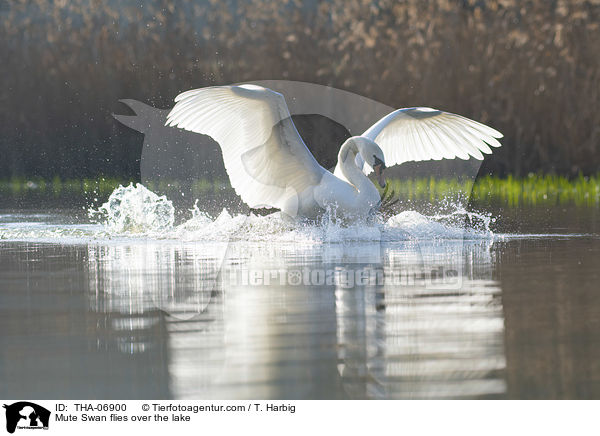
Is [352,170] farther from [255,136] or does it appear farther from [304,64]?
[304,64]

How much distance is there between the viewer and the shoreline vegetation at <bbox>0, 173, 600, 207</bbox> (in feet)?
47.4

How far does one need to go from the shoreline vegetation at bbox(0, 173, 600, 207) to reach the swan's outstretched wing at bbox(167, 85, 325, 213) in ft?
13.2

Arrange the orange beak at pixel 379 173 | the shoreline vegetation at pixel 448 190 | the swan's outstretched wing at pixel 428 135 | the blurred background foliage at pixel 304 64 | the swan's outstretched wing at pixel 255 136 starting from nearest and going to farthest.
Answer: the swan's outstretched wing at pixel 255 136, the orange beak at pixel 379 173, the swan's outstretched wing at pixel 428 135, the shoreline vegetation at pixel 448 190, the blurred background foliage at pixel 304 64

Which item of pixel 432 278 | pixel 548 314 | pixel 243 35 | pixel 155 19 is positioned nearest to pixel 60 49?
pixel 155 19

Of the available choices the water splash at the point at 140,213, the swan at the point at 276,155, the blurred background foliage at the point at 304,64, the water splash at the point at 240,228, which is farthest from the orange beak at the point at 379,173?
the blurred background foliage at the point at 304,64

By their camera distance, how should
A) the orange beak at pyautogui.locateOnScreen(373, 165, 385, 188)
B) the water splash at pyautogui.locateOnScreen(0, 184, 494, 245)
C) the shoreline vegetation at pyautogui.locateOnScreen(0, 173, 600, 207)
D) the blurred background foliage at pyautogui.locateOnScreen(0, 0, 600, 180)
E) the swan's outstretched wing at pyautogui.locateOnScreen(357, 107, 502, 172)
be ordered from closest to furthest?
the water splash at pyautogui.locateOnScreen(0, 184, 494, 245) → the orange beak at pyautogui.locateOnScreen(373, 165, 385, 188) → the swan's outstretched wing at pyautogui.locateOnScreen(357, 107, 502, 172) → the shoreline vegetation at pyautogui.locateOnScreen(0, 173, 600, 207) → the blurred background foliage at pyautogui.locateOnScreen(0, 0, 600, 180)

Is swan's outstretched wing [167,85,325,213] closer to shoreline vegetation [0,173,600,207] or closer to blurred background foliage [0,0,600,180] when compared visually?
shoreline vegetation [0,173,600,207]
